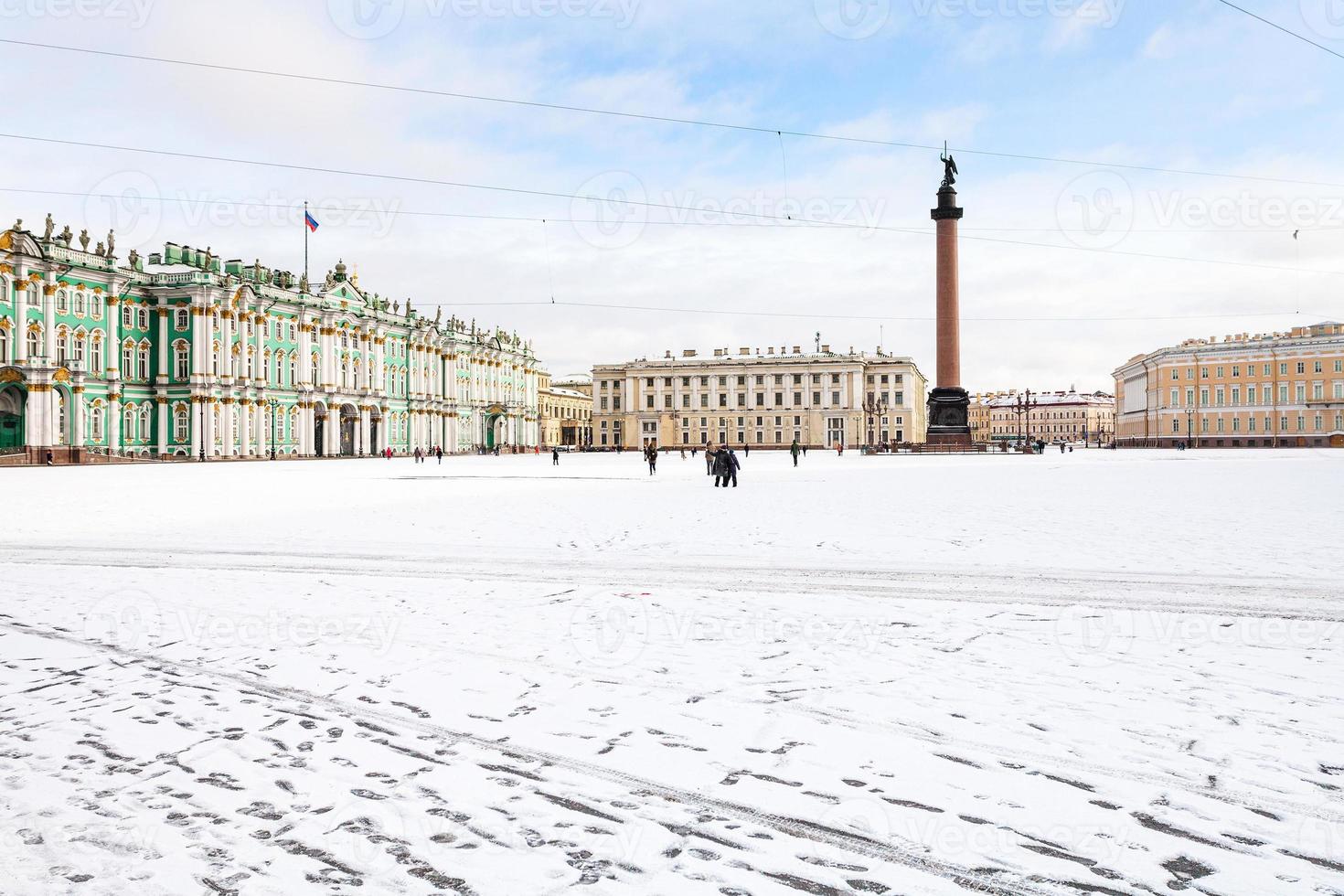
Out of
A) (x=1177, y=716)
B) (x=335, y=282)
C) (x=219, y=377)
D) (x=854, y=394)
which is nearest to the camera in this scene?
(x=1177, y=716)

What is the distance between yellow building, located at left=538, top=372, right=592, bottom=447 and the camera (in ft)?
415

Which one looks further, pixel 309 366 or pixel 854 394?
pixel 854 394

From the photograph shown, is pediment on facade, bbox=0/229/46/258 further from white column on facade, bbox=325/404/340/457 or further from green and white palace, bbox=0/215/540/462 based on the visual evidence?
white column on facade, bbox=325/404/340/457

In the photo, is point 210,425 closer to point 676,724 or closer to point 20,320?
point 20,320

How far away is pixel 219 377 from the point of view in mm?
63562

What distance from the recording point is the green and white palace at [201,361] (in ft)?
175

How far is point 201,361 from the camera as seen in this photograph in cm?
6244

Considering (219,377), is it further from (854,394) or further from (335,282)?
(854,394)

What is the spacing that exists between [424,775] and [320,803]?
45 cm

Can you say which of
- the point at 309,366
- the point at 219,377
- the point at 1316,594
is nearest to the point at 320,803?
the point at 1316,594

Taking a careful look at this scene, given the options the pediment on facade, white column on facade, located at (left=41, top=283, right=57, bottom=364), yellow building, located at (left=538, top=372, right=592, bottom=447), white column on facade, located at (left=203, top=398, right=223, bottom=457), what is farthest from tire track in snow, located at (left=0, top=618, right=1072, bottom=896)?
yellow building, located at (left=538, top=372, right=592, bottom=447)

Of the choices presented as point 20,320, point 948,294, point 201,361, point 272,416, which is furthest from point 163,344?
point 948,294

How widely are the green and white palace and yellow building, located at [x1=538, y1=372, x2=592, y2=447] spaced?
35.1 m

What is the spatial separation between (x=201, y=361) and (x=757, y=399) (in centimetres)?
7931
